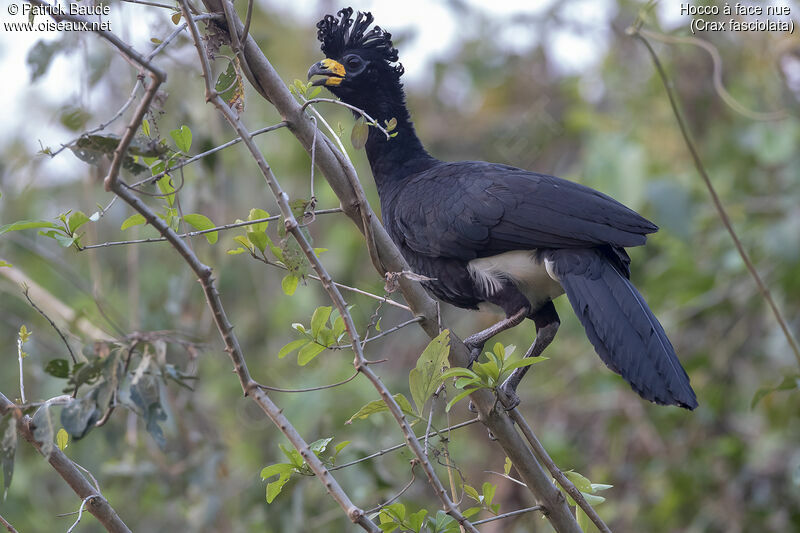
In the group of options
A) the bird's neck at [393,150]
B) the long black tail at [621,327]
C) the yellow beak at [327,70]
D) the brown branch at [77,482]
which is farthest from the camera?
the bird's neck at [393,150]

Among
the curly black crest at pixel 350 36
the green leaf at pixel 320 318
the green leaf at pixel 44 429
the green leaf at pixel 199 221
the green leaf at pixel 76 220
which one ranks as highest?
the curly black crest at pixel 350 36

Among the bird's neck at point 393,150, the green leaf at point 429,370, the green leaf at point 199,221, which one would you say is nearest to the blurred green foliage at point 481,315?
the bird's neck at point 393,150

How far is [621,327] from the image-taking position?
8.99ft

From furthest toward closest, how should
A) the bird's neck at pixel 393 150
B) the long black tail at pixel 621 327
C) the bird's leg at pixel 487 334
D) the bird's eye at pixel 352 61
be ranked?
the bird's neck at pixel 393 150 → the bird's eye at pixel 352 61 → the bird's leg at pixel 487 334 → the long black tail at pixel 621 327

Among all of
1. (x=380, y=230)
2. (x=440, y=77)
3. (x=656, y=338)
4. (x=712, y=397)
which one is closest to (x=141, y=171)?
(x=380, y=230)

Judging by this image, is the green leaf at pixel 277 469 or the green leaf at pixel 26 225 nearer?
the green leaf at pixel 26 225

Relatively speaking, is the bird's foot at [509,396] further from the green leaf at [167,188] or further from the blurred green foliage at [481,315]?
the green leaf at [167,188]

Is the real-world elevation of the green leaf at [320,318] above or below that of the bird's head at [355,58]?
below

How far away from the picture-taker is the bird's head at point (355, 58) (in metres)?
3.58

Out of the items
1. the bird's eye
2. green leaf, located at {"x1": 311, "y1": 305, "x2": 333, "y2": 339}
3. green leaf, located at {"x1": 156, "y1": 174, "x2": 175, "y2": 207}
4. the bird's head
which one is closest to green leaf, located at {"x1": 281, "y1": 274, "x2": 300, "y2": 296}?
green leaf, located at {"x1": 311, "y1": 305, "x2": 333, "y2": 339}

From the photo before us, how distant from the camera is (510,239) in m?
3.21

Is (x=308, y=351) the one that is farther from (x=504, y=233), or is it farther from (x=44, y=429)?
(x=504, y=233)

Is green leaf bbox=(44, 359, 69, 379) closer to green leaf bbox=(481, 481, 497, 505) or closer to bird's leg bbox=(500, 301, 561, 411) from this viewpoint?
green leaf bbox=(481, 481, 497, 505)

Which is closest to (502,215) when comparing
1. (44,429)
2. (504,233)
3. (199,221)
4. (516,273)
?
(504,233)
